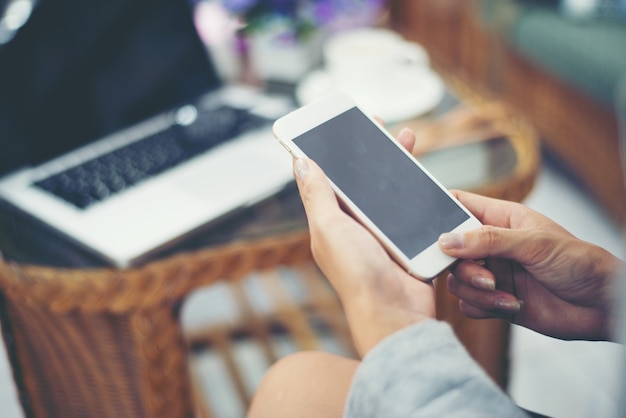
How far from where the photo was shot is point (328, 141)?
524 millimetres

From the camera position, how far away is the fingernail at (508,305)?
0.51 meters

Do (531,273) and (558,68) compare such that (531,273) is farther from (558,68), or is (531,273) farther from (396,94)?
(558,68)

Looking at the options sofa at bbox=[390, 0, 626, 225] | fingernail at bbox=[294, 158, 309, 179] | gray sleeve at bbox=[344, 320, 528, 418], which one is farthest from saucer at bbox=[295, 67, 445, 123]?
gray sleeve at bbox=[344, 320, 528, 418]

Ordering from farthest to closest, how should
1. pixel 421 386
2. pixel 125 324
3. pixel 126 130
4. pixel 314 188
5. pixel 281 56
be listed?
1. pixel 281 56
2. pixel 126 130
3. pixel 125 324
4. pixel 314 188
5. pixel 421 386

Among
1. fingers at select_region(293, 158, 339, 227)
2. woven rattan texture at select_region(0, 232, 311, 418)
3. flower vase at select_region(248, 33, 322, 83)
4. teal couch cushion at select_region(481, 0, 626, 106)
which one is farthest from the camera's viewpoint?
teal couch cushion at select_region(481, 0, 626, 106)

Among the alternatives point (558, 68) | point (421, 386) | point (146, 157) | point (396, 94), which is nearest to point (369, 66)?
Answer: point (396, 94)

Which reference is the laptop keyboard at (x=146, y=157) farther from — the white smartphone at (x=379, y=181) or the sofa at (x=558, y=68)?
the sofa at (x=558, y=68)

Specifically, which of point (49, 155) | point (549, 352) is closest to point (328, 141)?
point (49, 155)

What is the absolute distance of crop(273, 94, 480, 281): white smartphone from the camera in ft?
1.58

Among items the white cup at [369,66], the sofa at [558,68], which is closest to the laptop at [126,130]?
the white cup at [369,66]

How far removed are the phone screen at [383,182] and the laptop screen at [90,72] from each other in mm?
484

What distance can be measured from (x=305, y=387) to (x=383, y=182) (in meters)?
0.19

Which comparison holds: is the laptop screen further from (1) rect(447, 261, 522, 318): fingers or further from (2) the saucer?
(1) rect(447, 261, 522, 318): fingers

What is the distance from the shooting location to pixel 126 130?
2.93 feet
